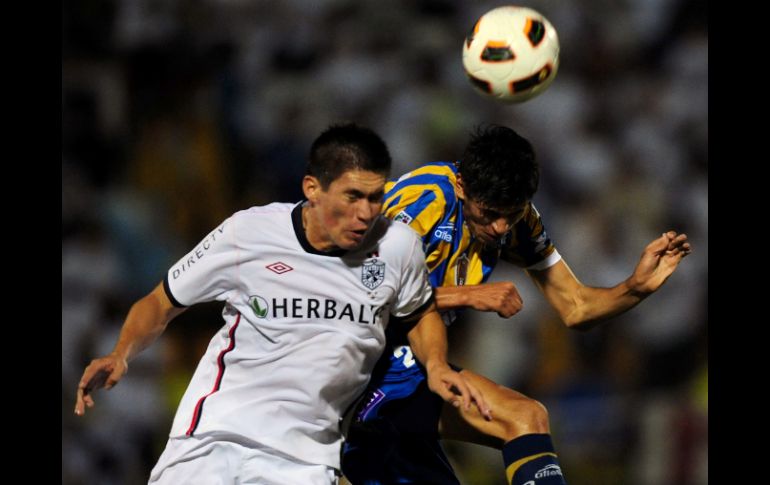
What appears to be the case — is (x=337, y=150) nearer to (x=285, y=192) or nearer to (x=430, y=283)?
(x=430, y=283)

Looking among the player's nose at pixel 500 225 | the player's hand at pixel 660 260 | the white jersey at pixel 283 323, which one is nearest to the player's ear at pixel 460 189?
the player's nose at pixel 500 225

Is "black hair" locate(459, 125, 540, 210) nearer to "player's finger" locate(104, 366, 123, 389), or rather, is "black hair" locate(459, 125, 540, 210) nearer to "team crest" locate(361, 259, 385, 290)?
"team crest" locate(361, 259, 385, 290)

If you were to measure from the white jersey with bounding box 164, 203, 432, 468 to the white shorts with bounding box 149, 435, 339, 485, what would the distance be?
0.13 feet

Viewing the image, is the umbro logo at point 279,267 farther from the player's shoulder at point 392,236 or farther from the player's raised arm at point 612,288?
the player's raised arm at point 612,288

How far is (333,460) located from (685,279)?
408 centimetres

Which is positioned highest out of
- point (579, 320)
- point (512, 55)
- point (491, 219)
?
point (512, 55)

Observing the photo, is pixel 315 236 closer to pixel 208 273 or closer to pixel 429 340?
pixel 208 273

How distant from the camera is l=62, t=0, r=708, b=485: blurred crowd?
633cm

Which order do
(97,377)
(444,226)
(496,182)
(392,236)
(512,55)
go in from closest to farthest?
(97,377), (392,236), (496,182), (444,226), (512,55)

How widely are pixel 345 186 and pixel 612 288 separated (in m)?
1.48

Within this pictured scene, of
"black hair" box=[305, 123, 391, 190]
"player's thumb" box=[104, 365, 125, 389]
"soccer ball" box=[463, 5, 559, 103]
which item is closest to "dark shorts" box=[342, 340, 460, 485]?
"black hair" box=[305, 123, 391, 190]

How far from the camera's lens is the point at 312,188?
347 cm

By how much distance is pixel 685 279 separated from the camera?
22.8 feet

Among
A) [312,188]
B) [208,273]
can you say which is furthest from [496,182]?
[208,273]
